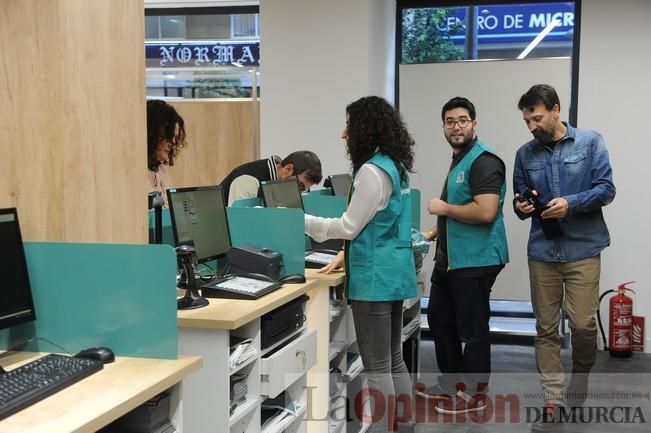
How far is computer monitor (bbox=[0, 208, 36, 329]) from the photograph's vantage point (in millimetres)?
1877

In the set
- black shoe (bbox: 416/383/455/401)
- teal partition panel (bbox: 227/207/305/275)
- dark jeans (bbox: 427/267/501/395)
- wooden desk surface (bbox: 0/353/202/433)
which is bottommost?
black shoe (bbox: 416/383/455/401)

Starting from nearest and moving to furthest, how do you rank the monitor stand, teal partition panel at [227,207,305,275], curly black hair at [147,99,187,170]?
the monitor stand → teal partition panel at [227,207,305,275] → curly black hair at [147,99,187,170]

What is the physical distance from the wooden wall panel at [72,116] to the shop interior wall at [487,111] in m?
3.51

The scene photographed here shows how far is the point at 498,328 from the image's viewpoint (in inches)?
223

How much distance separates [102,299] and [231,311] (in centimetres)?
49

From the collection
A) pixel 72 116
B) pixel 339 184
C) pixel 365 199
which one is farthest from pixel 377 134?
pixel 339 184

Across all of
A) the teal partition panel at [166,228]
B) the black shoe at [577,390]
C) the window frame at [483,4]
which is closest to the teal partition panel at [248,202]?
the teal partition panel at [166,228]

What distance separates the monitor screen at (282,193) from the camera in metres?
3.39

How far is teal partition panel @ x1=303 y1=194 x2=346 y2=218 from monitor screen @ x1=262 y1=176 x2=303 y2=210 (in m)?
0.27

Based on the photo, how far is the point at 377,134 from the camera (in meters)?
2.95

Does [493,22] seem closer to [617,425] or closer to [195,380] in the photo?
[617,425]

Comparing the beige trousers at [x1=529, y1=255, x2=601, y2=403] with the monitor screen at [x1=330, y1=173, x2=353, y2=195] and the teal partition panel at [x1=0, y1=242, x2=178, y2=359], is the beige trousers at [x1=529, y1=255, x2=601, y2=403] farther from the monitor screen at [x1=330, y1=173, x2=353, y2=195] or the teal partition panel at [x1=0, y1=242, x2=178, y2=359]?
the teal partition panel at [x1=0, y1=242, x2=178, y2=359]

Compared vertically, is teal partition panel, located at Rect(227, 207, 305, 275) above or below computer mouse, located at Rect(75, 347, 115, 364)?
above

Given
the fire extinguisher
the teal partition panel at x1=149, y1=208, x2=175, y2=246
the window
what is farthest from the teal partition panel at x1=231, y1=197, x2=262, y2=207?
the fire extinguisher
